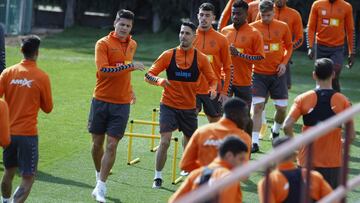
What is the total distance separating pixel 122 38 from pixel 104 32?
2216cm

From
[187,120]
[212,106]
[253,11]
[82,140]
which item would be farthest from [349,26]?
[187,120]

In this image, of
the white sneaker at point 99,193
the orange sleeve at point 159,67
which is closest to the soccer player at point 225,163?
the white sneaker at point 99,193

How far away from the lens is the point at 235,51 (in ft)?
45.4

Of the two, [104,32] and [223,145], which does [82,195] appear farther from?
[104,32]

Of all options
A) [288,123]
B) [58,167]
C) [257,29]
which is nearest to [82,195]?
[58,167]

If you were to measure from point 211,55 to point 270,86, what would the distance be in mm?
2078

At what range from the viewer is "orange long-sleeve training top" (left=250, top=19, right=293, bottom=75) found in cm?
1468

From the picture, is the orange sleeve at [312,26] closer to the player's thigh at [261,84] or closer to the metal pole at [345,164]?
the player's thigh at [261,84]

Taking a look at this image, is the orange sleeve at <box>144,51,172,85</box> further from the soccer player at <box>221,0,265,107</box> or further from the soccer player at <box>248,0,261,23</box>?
the soccer player at <box>248,0,261,23</box>

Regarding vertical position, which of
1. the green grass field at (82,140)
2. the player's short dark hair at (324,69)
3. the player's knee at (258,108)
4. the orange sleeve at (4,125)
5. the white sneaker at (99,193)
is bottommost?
the green grass field at (82,140)

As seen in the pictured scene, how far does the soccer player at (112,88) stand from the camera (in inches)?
456

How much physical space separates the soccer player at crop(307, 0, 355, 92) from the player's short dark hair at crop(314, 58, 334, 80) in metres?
6.79

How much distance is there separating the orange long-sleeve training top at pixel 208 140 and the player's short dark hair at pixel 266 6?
6110 mm

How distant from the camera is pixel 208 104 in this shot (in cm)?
1327
